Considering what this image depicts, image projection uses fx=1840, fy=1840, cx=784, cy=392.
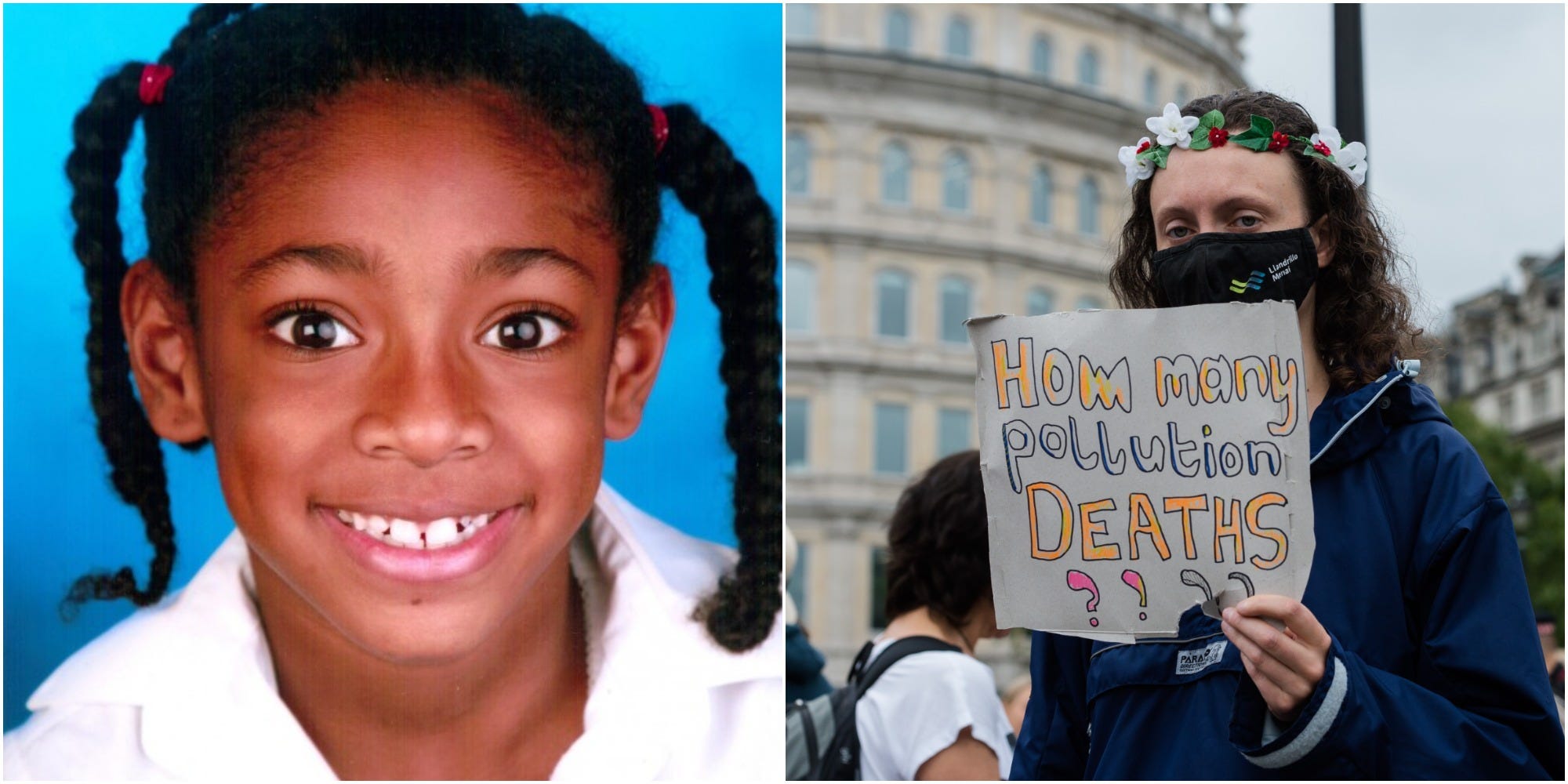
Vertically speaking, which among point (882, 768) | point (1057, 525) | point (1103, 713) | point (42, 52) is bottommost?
point (882, 768)

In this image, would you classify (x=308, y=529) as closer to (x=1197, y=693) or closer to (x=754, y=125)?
(x=754, y=125)

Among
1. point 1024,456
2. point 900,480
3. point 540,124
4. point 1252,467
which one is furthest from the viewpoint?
point 900,480

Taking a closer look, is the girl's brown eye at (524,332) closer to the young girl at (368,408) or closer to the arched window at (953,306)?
the young girl at (368,408)

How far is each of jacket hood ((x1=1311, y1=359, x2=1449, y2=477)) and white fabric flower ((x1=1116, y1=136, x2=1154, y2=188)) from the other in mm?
444

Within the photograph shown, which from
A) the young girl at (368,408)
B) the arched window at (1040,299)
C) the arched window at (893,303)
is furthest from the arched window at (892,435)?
the young girl at (368,408)

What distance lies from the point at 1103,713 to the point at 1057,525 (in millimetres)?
258

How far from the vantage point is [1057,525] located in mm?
2375

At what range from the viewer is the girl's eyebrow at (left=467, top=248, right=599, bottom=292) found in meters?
4.26

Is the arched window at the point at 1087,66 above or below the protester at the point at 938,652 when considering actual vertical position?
Result: above

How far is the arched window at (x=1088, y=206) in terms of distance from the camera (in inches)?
1778

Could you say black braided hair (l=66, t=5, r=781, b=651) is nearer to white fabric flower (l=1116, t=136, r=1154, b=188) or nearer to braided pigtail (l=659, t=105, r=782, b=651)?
braided pigtail (l=659, t=105, r=782, b=651)

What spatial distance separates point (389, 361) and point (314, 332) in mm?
190

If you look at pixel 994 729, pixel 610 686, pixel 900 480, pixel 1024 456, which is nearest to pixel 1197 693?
pixel 1024 456

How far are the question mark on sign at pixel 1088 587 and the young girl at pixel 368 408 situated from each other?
2.02 metres
